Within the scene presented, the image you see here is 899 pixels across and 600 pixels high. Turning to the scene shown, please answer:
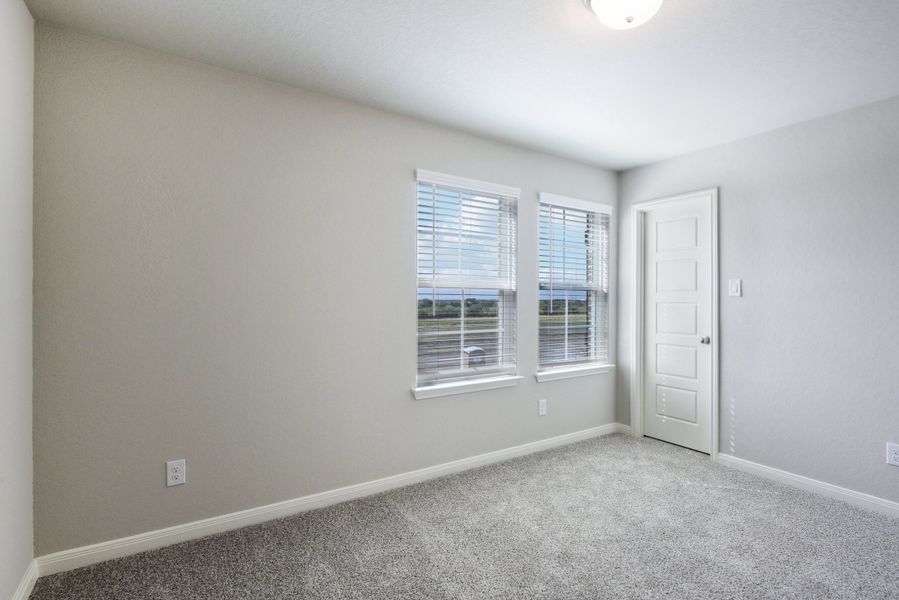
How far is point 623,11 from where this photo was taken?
170 centimetres

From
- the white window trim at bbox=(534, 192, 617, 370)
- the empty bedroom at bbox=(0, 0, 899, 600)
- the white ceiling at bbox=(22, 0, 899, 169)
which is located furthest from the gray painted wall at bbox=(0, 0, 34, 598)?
the white window trim at bbox=(534, 192, 617, 370)

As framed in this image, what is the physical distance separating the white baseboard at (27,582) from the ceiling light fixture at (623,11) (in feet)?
10.3

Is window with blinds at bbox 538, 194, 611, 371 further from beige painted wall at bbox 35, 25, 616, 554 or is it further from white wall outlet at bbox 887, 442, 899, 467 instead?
white wall outlet at bbox 887, 442, 899, 467

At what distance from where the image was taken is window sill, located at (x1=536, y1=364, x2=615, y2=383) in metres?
3.61

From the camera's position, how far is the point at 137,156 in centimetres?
212

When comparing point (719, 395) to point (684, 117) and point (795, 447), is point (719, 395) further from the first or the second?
point (684, 117)

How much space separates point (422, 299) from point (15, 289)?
1.95 metres

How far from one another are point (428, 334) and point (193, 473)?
4.98 feet

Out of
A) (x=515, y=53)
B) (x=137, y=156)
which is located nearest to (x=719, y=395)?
(x=515, y=53)

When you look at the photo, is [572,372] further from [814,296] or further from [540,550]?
[540,550]

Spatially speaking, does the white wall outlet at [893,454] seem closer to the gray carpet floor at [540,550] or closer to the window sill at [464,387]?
the gray carpet floor at [540,550]

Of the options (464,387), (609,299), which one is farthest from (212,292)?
(609,299)

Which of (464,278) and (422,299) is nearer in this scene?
(422,299)

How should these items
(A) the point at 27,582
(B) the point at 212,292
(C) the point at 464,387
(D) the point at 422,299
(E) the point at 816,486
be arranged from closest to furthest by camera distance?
(A) the point at 27,582, (B) the point at 212,292, (E) the point at 816,486, (D) the point at 422,299, (C) the point at 464,387
